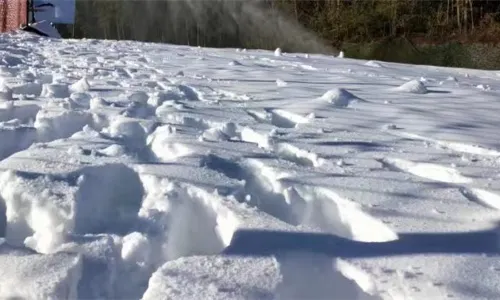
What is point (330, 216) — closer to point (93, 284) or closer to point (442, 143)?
point (93, 284)

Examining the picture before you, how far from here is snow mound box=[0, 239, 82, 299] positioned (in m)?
1.49

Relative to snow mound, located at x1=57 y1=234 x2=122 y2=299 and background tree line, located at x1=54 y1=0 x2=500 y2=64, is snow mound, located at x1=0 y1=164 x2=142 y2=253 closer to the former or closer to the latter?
snow mound, located at x1=57 y1=234 x2=122 y2=299

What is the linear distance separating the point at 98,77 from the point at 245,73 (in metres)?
1.29

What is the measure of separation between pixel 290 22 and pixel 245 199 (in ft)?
58.4

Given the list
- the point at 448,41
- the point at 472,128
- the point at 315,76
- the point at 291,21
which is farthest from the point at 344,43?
the point at 472,128

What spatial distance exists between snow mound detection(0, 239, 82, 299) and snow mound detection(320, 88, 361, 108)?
2.45m

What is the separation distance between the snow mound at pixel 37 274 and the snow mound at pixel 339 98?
2447 millimetres

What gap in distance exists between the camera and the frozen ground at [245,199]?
5.21ft

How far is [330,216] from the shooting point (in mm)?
2074

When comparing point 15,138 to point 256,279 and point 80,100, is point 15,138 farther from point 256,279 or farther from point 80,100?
point 256,279

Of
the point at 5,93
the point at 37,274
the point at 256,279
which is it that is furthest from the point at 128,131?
the point at 256,279

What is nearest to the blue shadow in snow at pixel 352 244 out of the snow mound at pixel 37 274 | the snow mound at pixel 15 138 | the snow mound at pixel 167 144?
the snow mound at pixel 37 274

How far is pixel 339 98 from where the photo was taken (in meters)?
3.92

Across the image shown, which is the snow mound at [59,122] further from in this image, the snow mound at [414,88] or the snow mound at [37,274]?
the snow mound at [414,88]
